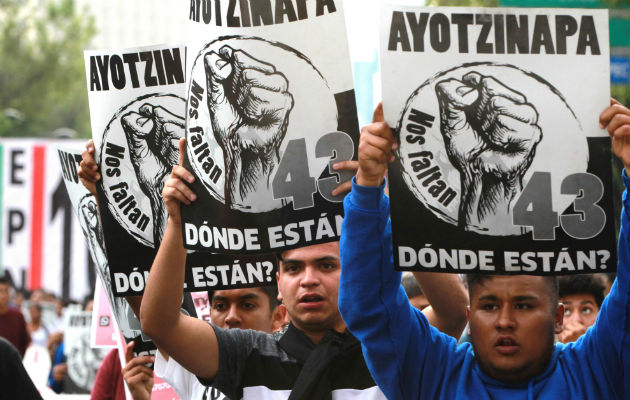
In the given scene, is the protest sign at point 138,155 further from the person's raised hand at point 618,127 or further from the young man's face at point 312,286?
the person's raised hand at point 618,127

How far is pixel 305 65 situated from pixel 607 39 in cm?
89

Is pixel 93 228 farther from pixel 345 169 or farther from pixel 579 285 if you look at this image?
pixel 579 285

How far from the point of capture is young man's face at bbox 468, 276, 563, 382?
306 cm

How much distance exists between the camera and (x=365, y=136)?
3.03 m

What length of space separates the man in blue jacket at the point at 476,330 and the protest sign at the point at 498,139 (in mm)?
88

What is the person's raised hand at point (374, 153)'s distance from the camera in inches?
117

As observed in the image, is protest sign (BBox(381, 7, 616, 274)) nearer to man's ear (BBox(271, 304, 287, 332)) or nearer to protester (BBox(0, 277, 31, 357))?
man's ear (BBox(271, 304, 287, 332))

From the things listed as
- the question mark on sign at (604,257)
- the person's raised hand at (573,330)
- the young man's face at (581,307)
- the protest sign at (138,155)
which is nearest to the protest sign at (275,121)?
the protest sign at (138,155)

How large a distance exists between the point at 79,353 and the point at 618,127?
28.2 feet

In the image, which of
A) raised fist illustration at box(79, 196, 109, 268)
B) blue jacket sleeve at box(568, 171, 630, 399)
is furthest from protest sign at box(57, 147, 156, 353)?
blue jacket sleeve at box(568, 171, 630, 399)

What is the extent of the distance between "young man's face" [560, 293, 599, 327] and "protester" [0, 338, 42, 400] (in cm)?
251

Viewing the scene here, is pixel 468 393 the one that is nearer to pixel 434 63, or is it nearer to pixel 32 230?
pixel 434 63

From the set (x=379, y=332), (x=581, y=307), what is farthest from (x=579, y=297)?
(x=379, y=332)

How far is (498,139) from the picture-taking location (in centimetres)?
306
